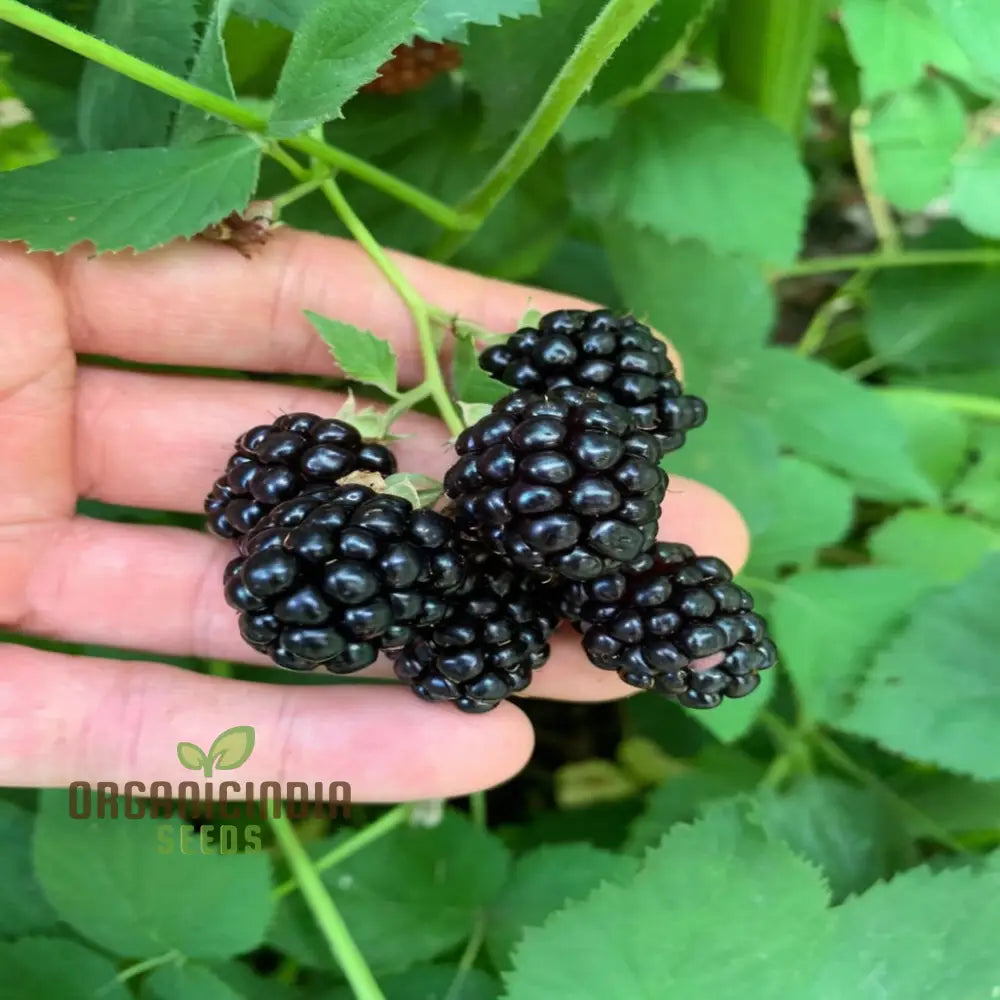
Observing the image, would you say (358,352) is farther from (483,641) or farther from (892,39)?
(892,39)

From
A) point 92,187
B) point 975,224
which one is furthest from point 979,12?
point 92,187

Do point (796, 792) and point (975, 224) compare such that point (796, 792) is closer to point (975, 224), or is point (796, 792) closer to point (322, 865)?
point (322, 865)

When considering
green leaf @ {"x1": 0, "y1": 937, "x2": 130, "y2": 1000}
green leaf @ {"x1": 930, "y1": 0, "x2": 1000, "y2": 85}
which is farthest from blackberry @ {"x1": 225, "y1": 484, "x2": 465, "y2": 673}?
green leaf @ {"x1": 930, "y1": 0, "x2": 1000, "y2": 85}

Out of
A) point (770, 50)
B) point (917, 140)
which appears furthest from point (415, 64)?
point (917, 140)

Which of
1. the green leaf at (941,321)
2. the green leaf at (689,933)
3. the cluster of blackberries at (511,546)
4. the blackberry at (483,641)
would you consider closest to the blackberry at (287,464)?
the cluster of blackberries at (511,546)

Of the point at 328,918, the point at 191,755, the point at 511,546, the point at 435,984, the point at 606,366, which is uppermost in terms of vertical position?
the point at 606,366
